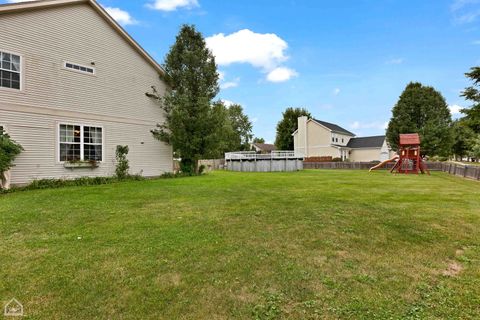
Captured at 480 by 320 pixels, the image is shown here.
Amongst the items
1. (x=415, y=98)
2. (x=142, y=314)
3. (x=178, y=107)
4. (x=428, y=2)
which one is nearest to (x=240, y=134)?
(x=415, y=98)

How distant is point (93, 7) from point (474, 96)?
20544 millimetres

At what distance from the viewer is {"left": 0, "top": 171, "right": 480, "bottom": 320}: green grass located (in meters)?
2.44

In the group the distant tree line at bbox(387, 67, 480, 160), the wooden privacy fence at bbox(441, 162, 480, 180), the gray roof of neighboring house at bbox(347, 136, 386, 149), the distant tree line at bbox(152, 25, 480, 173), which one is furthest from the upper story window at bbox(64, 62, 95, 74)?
the gray roof of neighboring house at bbox(347, 136, 386, 149)

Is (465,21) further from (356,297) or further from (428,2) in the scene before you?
(356,297)

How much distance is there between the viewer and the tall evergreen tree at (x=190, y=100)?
14.4 meters

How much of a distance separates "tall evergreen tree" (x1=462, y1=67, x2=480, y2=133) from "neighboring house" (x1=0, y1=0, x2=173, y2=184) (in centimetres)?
1708

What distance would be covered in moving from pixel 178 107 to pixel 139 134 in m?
2.51

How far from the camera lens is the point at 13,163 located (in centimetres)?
948

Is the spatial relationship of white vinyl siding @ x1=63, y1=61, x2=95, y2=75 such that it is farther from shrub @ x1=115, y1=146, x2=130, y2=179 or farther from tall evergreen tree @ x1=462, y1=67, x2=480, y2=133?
tall evergreen tree @ x1=462, y1=67, x2=480, y2=133

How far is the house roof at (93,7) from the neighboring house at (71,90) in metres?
0.03

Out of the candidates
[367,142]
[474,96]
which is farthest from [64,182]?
[367,142]

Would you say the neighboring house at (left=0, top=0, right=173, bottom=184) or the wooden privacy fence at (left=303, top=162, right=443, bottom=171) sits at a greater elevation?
the neighboring house at (left=0, top=0, right=173, bottom=184)

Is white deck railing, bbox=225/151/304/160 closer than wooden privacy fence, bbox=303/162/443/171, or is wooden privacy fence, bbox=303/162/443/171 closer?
white deck railing, bbox=225/151/304/160

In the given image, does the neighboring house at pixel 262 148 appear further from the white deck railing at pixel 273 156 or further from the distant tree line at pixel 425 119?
the white deck railing at pixel 273 156
